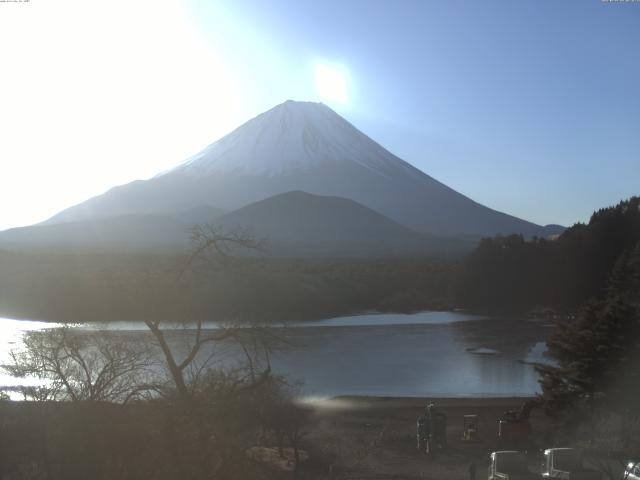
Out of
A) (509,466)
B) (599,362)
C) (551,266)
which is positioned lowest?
(509,466)

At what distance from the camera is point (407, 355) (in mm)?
21453

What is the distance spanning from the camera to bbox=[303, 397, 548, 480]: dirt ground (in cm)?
858

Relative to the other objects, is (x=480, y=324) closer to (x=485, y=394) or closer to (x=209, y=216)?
(x=485, y=394)

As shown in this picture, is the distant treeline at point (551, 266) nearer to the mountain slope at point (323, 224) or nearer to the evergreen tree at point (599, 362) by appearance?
the evergreen tree at point (599, 362)

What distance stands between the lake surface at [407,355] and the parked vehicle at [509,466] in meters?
4.75

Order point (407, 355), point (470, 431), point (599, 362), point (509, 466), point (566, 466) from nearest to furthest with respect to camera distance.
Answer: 1. point (566, 466)
2. point (509, 466)
3. point (599, 362)
4. point (470, 431)
5. point (407, 355)

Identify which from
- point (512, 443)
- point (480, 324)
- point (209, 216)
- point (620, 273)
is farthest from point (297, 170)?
point (512, 443)

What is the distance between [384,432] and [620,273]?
860cm

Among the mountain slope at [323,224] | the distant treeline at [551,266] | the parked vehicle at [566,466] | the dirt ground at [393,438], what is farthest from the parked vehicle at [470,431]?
the mountain slope at [323,224]

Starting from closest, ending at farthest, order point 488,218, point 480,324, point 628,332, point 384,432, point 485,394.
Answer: point 628,332
point 384,432
point 485,394
point 480,324
point 488,218

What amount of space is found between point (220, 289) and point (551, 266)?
18088 mm

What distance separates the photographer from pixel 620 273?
16.9 metres

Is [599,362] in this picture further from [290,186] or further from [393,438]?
[290,186]

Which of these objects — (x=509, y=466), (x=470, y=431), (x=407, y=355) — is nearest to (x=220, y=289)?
(x=407, y=355)
